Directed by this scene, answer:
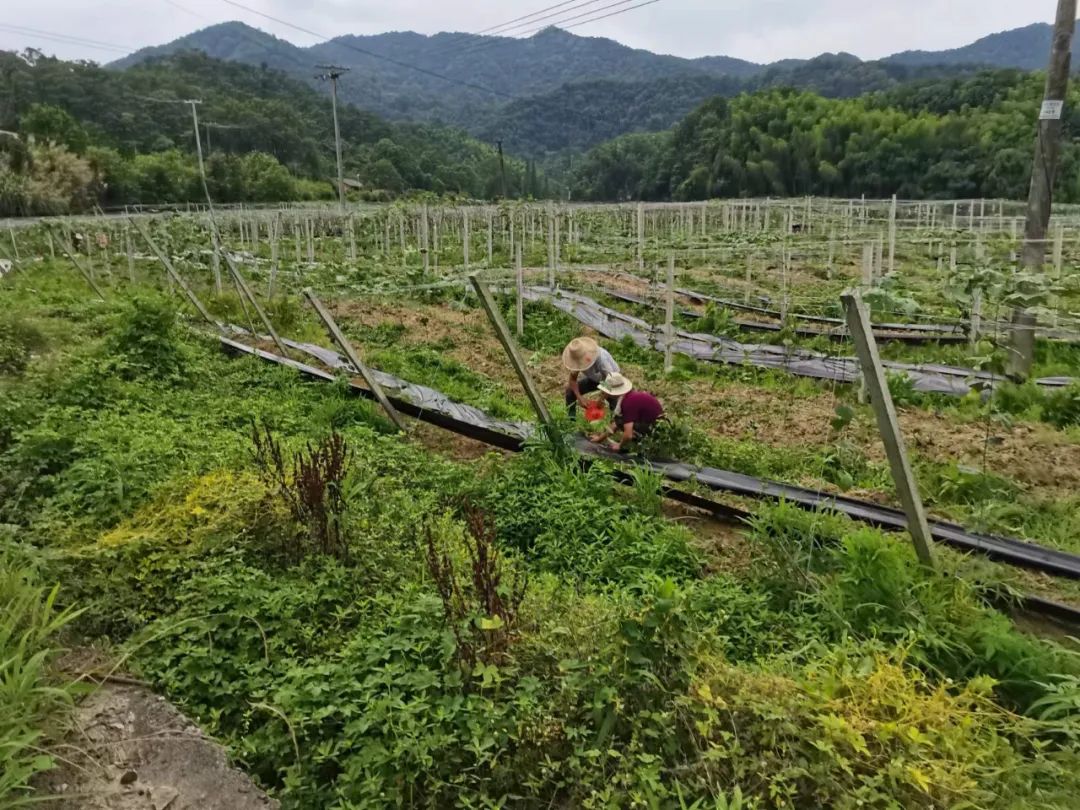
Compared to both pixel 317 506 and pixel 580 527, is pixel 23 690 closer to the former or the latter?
pixel 317 506

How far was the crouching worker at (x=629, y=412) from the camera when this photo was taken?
5.28 m

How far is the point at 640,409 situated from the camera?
5277mm

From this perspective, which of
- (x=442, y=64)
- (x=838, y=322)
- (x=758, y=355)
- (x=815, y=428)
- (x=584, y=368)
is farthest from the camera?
(x=442, y=64)

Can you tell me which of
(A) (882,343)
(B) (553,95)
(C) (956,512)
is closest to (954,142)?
(A) (882,343)

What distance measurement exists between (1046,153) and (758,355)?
3.67 m

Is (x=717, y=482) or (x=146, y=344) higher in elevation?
(x=146, y=344)

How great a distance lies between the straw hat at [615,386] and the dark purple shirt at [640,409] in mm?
88

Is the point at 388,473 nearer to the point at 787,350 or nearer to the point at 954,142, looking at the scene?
the point at 787,350

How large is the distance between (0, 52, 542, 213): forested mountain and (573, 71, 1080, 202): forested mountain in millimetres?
14714

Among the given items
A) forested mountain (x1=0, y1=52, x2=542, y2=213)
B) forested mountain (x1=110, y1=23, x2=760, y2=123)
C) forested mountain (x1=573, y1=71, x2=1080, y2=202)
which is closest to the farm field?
forested mountain (x1=0, y1=52, x2=542, y2=213)

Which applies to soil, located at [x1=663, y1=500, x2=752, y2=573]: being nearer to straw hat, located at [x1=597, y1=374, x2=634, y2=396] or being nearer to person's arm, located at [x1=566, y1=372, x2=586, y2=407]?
straw hat, located at [x1=597, y1=374, x2=634, y2=396]

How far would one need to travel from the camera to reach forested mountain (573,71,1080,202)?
48.1m

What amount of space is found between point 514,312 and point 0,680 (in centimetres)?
995

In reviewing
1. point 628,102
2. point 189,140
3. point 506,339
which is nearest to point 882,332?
point 506,339
